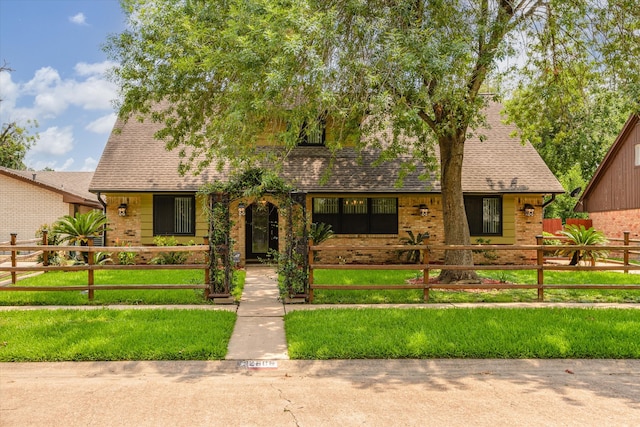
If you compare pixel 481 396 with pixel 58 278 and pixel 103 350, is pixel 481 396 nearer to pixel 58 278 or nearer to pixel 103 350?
pixel 103 350

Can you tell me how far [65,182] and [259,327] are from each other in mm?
26067

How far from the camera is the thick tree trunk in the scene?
40.7 ft

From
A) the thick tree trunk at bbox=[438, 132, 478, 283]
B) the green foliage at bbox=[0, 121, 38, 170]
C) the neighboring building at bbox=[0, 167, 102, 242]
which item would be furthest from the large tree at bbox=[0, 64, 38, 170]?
the thick tree trunk at bbox=[438, 132, 478, 283]

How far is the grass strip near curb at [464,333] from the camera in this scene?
6484 millimetres

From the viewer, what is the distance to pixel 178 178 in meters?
16.4

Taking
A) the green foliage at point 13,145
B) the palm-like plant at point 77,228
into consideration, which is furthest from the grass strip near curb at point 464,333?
the green foliage at point 13,145

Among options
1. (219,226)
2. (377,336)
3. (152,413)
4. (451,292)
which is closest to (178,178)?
(219,226)

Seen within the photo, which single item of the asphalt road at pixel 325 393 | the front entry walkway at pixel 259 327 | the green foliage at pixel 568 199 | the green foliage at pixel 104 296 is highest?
the green foliage at pixel 568 199

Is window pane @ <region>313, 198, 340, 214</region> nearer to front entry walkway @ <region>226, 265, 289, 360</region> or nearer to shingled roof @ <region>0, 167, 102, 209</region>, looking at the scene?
front entry walkway @ <region>226, 265, 289, 360</region>

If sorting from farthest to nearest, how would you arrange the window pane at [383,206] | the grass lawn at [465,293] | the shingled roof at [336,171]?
the window pane at [383,206] < the shingled roof at [336,171] < the grass lawn at [465,293]

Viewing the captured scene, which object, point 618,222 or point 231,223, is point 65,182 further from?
point 618,222

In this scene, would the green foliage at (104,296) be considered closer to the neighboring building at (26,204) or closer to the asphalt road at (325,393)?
the asphalt road at (325,393)

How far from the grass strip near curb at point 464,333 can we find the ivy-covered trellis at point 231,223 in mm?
1348

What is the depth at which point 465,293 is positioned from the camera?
11.1 m
